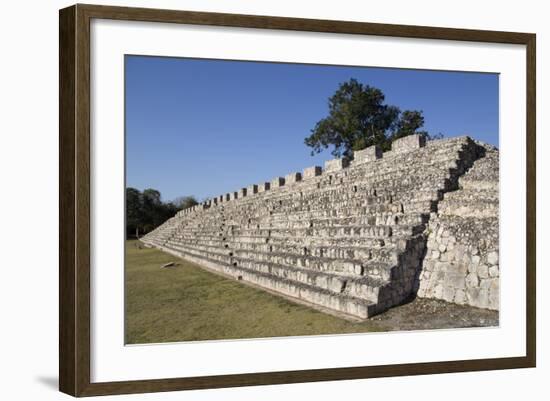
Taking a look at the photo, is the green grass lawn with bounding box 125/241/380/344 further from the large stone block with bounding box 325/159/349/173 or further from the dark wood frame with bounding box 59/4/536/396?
the large stone block with bounding box 325/159/349/173

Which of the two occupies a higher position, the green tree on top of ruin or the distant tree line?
the green tree on top of ruin

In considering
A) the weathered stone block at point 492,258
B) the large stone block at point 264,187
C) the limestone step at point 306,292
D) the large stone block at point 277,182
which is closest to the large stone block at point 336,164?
the large stone block at point 277,182

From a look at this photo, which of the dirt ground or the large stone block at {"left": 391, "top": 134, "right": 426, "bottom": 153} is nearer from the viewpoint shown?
the dirt ground

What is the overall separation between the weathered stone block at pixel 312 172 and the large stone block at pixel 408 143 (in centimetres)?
222

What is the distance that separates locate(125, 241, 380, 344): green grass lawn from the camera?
612 cm

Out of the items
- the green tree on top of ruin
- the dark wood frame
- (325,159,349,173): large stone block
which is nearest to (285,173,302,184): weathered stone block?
A: (325,159,349,173): large stone block

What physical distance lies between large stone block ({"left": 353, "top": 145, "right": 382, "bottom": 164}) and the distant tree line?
3995 millimetres

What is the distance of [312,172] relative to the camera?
1226cm

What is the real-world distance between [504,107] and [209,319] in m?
5.21

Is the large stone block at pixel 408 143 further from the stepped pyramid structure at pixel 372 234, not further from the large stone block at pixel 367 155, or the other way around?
the large stone block at pixel 367 155

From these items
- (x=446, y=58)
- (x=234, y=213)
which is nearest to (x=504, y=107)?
(x=446, y=58)

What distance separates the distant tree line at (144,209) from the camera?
618cm

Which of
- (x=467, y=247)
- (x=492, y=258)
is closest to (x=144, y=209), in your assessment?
(x=467, y=247)

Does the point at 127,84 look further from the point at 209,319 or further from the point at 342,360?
the point at 342,360
